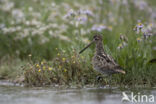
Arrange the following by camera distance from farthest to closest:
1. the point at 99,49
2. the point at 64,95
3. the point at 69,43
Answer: the point at 69,43
the point at 99,49
the point at 64,95

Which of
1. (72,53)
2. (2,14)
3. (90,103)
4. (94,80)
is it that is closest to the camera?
(90,103)

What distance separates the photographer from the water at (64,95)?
5.79 metres

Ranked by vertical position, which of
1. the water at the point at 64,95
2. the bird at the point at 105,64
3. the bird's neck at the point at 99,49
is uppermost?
the bird's neck at the point at 99,49

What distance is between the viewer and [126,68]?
7914 mm

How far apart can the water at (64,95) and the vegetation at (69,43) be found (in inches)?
28.8

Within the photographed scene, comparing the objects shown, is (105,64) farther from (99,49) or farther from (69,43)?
(69,43)

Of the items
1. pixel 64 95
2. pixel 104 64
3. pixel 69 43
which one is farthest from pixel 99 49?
pixel 69 43

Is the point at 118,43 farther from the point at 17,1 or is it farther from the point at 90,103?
the point at 17,1

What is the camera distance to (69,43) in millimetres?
12102

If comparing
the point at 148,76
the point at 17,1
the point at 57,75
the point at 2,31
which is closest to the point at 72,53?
the point at 57,75

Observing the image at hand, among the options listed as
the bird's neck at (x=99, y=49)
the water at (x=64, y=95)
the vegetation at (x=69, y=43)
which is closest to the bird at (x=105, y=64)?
the bird's neck at (x=99, y=49)

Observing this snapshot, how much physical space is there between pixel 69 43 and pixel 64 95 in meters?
5.81

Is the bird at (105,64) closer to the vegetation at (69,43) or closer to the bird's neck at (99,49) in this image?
the bird's neck at (99,49)

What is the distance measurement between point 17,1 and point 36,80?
7268 millimetres
